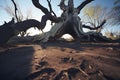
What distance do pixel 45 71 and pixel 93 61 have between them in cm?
129

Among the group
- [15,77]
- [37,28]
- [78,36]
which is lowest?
[15,77]

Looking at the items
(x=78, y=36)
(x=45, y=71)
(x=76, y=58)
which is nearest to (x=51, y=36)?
(x=78, y=36)

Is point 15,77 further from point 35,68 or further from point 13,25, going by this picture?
point 13,25

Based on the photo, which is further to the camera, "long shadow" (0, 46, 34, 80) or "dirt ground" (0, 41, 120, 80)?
"long shadow" (0, 46, 34, 80)

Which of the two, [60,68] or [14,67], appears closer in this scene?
[60,68]

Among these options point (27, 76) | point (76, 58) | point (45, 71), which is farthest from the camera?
point (76, 58)

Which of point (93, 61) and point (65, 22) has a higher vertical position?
point (65, 22)

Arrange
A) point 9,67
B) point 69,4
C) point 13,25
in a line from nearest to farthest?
point 9,67
point 13,25
point 69,4

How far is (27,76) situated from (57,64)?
35.8 inches

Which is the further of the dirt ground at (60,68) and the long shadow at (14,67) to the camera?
the long shadow at (14,67)

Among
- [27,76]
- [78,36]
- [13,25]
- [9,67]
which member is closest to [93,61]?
[27,76]

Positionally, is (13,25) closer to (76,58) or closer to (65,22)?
(65,22)

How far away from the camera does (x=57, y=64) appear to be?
13.1ft

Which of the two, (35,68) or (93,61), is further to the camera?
(93,61)
